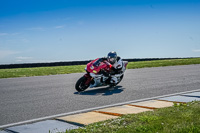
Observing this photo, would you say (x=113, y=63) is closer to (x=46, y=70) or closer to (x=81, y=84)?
(x=81, y=84)

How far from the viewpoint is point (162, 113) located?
5.93 m

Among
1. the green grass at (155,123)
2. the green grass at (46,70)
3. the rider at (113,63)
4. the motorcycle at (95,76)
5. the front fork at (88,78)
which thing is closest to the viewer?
the green grass at (155,123)

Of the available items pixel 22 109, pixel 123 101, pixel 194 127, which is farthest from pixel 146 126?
pixel 22 109

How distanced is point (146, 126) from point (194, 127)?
2.62ft

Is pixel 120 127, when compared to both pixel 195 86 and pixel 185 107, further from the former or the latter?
pixel 195 86

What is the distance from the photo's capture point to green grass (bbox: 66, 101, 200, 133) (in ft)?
15.6

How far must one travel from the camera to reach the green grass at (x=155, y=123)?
15.6 ft

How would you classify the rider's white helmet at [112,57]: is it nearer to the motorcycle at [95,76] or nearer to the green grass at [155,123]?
the motorcycle at [95,76]

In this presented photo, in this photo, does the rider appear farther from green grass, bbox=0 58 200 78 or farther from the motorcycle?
green grass, bbox=0 58 200 78

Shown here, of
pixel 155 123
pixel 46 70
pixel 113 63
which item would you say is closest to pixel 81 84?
pixel 113 63

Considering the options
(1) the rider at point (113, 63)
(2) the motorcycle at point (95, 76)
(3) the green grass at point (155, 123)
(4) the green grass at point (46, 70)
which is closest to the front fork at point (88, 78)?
(2) the motorcycle at point (95, 76)

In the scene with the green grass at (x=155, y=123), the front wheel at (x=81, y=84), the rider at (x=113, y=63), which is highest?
the rider at (x=113, y=63)

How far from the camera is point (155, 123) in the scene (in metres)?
5.13

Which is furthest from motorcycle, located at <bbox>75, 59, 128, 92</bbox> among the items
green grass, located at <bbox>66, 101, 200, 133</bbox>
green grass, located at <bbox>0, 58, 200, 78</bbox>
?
green grass, located at <bbox>0, 58, 200, 78</bbox>
